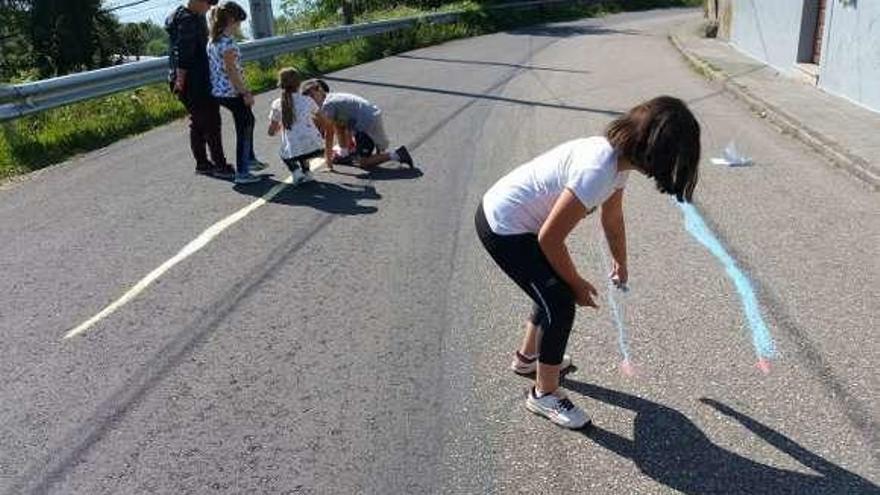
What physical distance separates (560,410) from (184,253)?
3360 millimetres

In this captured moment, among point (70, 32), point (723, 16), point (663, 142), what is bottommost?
point (70, 32)

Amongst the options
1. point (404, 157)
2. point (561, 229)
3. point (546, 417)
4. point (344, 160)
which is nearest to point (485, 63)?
point (344, 160)

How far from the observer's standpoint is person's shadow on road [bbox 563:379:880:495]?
3.16 metres

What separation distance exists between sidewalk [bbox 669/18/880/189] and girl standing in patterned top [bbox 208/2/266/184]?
5.67 meters

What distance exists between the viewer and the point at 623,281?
3.65 m

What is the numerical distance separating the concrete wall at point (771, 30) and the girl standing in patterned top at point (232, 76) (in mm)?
10922

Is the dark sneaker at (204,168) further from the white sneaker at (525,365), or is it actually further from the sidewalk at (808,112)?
the sidewalk at (808,112)

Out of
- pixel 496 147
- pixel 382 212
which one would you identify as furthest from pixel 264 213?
pixel 496 147

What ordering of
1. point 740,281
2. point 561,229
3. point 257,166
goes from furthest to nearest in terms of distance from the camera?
point 257,166, point 740,281, point 561,229

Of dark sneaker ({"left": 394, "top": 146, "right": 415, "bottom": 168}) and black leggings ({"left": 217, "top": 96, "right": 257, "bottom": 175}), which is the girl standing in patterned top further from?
dark sneaker ({"left": 394, "top": 146, "right": 415, "bottom": 168})

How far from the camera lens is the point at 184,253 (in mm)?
5930

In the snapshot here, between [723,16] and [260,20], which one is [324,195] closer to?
[260,20]

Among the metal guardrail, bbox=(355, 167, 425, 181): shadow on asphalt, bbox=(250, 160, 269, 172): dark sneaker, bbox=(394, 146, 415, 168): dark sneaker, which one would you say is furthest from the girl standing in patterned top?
the metal guardrail

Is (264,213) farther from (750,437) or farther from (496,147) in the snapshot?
(750,437)
